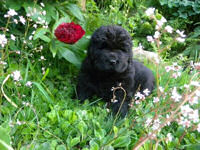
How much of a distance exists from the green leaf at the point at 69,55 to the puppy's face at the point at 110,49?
30cm

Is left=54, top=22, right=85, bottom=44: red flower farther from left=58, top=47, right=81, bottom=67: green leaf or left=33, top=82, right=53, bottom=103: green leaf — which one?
left=33, top=82, right=53, bottom=103: green leaf

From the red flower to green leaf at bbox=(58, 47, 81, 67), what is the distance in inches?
6.1


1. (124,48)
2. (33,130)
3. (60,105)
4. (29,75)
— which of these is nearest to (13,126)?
(33,130)

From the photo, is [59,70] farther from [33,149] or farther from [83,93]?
[33,149]

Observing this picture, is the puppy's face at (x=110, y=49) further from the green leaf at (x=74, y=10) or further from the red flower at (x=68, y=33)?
the green leaf at (x=74, y=10)

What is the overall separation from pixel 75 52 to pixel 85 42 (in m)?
0.17

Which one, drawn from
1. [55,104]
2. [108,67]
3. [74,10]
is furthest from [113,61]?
[74,10]

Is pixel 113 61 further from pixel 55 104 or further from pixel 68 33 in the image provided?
pixel 55 104

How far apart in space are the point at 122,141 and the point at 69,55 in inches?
52.0

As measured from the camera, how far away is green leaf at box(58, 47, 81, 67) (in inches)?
126

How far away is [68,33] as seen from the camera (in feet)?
9.85

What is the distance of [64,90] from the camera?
3.35 m

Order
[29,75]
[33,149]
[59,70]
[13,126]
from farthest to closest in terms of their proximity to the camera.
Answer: [59,70] → [29,75] → [13,126] → [33,149]

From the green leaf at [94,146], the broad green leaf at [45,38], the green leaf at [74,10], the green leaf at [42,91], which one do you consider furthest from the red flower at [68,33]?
the green leaf at [94,146]
